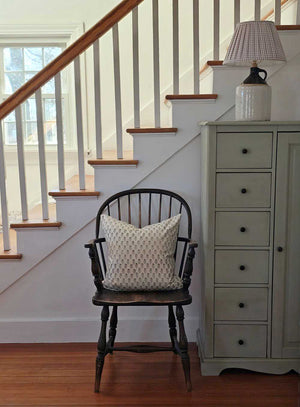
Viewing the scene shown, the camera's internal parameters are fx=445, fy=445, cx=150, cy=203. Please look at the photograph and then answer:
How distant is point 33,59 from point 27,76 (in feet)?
0.52

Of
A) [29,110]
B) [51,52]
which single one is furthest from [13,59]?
[29,110]

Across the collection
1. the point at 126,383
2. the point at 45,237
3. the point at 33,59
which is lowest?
the point at 126,383

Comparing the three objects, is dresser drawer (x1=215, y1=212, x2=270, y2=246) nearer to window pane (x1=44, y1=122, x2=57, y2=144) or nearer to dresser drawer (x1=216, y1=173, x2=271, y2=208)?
dresser drawer (x1=216, y1=173, x2=271, y2=208)

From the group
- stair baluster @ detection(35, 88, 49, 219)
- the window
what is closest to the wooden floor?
stair baluster @ detection(35, 88, 49, 219)

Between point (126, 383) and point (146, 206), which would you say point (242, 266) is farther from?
point (126, 383)

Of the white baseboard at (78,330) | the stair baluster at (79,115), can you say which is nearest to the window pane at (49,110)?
the stair baluster at (79,115)

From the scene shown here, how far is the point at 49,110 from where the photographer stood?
13.3 ft

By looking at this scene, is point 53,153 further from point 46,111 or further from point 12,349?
point 12,349

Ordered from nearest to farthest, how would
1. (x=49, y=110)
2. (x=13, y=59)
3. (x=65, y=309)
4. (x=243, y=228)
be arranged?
(x=243, y=228)
(x=65, y=309)
(x=13, y=59)
(x=49, y=110)

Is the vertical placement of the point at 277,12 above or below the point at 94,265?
above

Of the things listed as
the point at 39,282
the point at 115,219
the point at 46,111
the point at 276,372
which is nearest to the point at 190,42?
the point at 46,111

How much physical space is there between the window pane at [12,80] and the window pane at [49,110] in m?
0.29

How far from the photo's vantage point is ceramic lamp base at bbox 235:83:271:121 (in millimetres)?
2311

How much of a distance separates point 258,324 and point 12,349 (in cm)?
150
